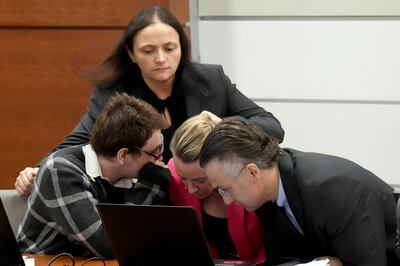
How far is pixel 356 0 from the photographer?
4312mm

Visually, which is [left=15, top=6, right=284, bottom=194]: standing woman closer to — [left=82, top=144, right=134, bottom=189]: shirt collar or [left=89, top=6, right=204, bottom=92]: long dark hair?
[left=89, top=6, right=204, bottom=92]: long dark hair

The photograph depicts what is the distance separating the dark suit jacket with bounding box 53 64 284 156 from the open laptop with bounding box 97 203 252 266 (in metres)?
1.05

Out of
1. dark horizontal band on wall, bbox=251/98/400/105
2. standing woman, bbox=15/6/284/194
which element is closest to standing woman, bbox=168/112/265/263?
standing woman, bbox=15/6/284/194

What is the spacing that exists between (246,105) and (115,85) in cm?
58

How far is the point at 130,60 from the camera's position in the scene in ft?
11.5

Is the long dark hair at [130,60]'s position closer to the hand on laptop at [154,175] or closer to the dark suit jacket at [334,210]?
the hand on laptop at [154,175]

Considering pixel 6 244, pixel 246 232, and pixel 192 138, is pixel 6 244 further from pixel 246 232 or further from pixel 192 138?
pixel 246 232

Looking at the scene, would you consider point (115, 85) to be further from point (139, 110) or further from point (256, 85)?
point (256, 85)

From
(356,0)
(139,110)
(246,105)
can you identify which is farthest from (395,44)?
(139,110)

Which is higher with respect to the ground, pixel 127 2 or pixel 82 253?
pixel 127 2

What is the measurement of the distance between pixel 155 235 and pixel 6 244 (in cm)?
50

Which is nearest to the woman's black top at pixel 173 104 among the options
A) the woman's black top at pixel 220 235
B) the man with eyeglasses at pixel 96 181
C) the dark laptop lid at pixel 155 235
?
the man with eyeglasses at pixel 96 181

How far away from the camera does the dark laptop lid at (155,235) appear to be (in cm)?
229

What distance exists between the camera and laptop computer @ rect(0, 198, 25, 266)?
2475 mm
